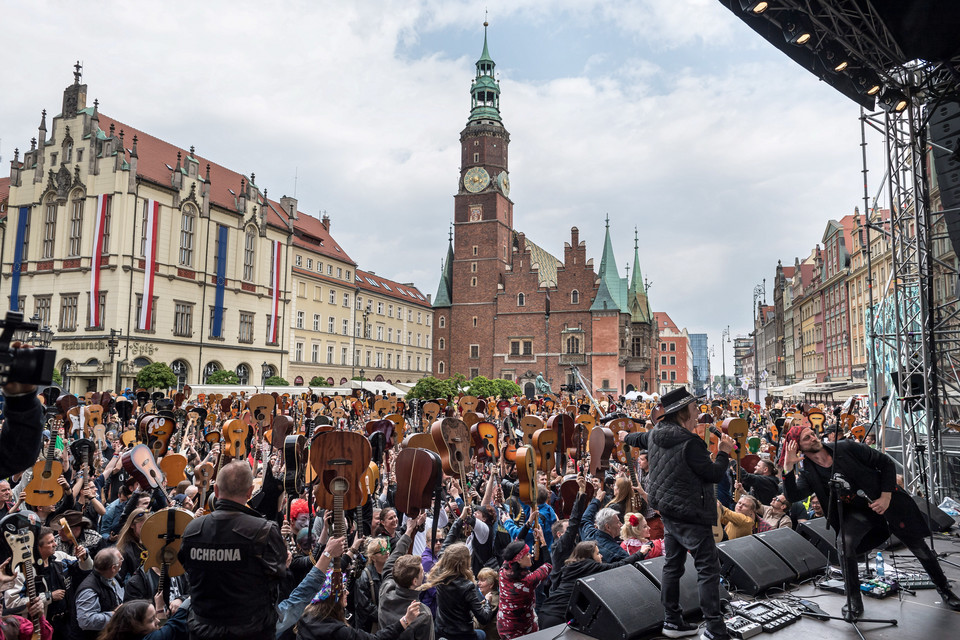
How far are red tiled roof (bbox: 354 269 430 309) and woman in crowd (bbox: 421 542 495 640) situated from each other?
180 feet

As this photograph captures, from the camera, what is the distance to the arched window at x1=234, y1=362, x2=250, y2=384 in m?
42.1

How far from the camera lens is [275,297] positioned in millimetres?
45000

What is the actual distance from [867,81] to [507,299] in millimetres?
53776

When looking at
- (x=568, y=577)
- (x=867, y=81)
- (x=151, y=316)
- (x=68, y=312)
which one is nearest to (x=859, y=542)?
(x=568, y=577)

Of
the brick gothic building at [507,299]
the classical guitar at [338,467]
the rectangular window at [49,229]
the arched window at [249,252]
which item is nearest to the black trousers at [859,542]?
the classical guitar at [338,467]

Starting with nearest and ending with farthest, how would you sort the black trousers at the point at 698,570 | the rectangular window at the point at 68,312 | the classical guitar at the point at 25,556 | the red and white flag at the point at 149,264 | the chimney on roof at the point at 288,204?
1. the classical guitar at the point at 25,556
2. the black trousers at the point at 698,570
3. the red and white flag at the point at 149,264
4. the rectangular window at the point at 68,312
5. the chimney on roof at the point at 288,204

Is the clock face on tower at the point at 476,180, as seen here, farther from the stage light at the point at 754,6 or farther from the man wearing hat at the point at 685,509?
the man wearing hat at the point at 685,509

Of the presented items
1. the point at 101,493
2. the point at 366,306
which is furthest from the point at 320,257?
the point at 101,493

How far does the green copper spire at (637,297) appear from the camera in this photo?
7481 cm

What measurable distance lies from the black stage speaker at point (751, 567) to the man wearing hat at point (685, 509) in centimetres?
93

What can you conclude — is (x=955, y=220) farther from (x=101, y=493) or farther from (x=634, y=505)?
(x=101, y=493)

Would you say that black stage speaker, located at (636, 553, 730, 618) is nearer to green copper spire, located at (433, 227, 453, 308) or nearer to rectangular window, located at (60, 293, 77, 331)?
rectangular window, located at (60, 293, 77, 331)

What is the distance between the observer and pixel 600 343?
59.9 m

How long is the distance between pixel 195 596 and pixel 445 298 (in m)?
63.1
